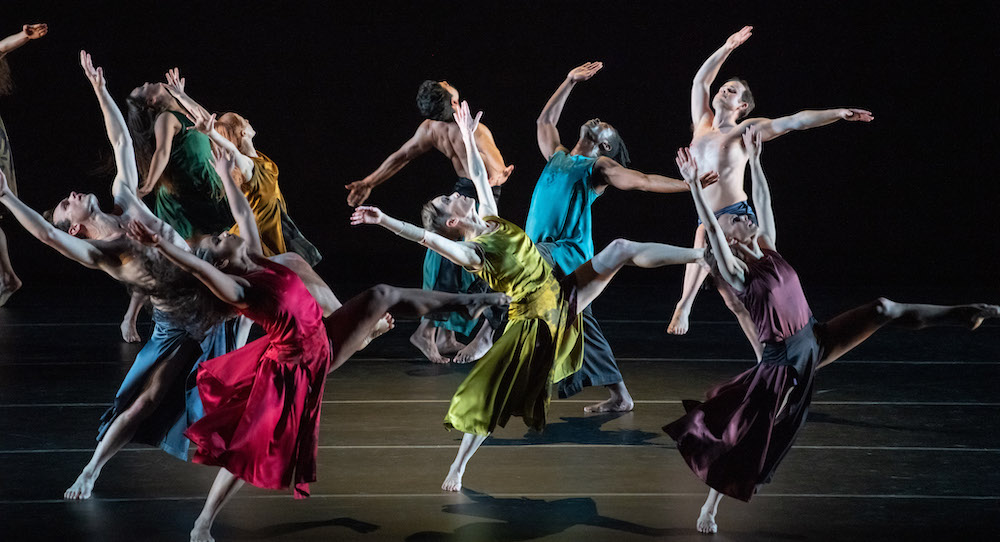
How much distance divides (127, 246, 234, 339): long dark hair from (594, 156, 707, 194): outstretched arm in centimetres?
182

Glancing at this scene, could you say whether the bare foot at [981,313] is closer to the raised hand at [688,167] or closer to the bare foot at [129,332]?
the raised hand at [688,167]

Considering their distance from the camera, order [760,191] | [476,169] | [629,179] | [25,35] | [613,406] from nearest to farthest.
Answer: [760,191], [476,169], [629,179], [613,406], [25,35]

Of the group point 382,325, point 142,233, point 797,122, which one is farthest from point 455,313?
point 797,122

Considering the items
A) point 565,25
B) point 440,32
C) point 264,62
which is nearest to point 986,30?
point 565,25

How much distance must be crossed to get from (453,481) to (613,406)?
1225 millimetres

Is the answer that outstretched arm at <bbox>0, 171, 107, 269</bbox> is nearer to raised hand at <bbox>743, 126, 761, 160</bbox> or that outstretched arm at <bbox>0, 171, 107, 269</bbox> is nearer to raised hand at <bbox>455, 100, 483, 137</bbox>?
raised hand at <bbox>455, 100, 483, 137</bbox>

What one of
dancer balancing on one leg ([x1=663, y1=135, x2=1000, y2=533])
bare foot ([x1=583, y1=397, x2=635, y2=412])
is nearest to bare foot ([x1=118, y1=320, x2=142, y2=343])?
bare foot ([x1=583, y1=397, x2=635, y2=412])

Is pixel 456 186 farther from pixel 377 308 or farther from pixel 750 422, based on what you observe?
pixel 750 422

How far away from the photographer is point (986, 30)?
316 inches

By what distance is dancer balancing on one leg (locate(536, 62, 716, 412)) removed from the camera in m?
4.50

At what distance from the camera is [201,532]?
3012 mm

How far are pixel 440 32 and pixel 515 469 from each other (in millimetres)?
A: 5032

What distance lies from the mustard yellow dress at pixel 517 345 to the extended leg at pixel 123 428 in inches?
35.8

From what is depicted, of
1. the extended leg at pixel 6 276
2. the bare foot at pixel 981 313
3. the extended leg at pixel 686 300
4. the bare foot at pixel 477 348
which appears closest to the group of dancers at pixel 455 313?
the bare foot at pixel 981 313
